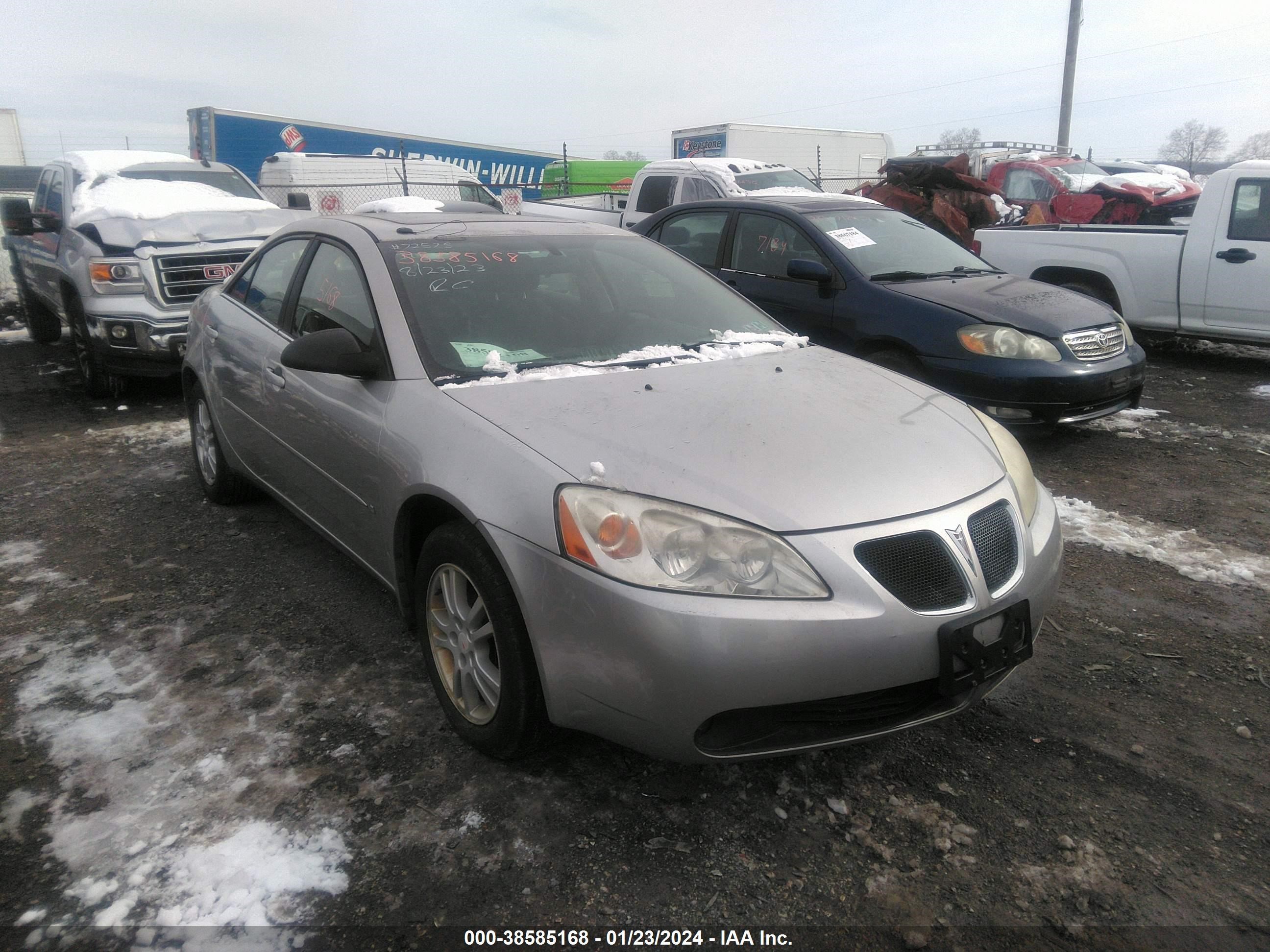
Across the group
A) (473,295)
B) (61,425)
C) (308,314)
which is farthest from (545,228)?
(61,425)

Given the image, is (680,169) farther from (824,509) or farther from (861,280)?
(824,509)

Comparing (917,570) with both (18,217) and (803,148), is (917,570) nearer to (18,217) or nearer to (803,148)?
(18,217)

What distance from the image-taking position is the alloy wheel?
251 cm

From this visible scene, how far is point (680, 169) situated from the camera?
11906 mm

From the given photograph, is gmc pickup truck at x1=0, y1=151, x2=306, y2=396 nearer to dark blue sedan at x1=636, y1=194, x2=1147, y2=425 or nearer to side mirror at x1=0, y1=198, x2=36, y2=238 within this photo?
side mirror at x1=0, y1=198, x2=36, y2=238

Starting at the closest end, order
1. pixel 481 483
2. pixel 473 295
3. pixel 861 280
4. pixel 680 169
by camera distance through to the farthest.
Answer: pixel 481 483 < pixel 473 295 < pixel 861 280 < pixel 680 169

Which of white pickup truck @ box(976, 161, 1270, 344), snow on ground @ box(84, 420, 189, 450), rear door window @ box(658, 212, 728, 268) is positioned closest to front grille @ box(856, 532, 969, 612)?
rear door window @ box(658, 212, 728, 268)

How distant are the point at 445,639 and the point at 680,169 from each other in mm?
10374

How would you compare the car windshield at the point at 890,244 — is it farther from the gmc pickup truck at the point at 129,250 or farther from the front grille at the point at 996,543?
the gmc pickup truck at the point at 129,250

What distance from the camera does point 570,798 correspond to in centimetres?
247

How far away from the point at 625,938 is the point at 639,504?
1.00 m

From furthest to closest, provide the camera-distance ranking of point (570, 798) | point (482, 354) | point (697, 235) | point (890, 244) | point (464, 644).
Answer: point (697, 235), point (890, 244), point (482, 354), point (464, 644), point (570, 798)

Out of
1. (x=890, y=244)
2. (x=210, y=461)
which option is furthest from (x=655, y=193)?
(x=210, y=461)

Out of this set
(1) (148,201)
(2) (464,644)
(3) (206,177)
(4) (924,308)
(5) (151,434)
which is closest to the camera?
(2) (464,644)
